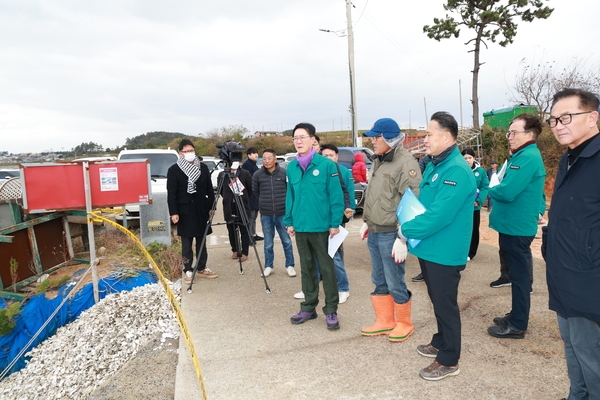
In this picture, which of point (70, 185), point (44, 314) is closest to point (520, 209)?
point (70, 185)

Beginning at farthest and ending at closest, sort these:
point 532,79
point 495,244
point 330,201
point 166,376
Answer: point 532,79, point 495,244, point 330,201, point 166,376

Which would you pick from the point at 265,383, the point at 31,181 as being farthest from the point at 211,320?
the point at 31,181

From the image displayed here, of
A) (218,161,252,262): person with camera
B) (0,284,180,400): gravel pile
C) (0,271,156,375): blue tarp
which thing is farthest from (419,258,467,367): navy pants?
(0,271,156,375): blue tarp

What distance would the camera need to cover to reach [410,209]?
2959 millimetres

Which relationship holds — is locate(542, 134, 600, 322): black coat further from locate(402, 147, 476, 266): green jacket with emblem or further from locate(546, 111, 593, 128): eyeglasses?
locate(402, 147, 476, 266): green jacket with emblem

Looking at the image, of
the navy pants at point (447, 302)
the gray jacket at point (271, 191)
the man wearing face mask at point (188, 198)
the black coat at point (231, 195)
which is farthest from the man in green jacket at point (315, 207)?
the black coat at point (231, 195)

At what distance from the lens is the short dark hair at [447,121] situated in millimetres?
2887

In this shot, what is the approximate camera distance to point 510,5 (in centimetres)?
1694

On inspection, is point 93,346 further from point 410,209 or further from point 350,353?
point 410,209

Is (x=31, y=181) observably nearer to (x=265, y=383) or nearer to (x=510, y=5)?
(x=265, y=383)

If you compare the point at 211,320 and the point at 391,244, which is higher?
the point at 391,244

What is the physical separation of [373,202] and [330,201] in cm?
49

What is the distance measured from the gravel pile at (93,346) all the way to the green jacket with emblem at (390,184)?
93.2 inches

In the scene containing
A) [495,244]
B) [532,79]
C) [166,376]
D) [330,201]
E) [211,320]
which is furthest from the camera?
[532,79]
